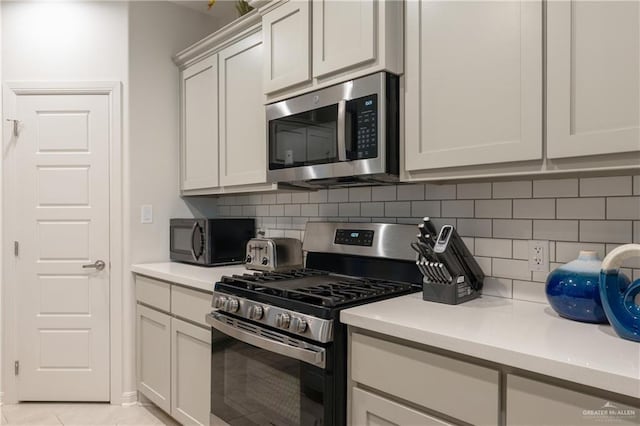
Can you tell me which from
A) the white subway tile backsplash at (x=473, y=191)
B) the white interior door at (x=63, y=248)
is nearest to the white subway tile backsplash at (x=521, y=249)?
the white subway tile backsplash at (x=473, y=191)

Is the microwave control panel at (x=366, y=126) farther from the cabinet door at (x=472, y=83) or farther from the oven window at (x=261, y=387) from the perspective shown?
the oven window at (x=261, y=387)

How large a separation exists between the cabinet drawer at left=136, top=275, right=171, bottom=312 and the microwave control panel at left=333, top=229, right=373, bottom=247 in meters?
1.01

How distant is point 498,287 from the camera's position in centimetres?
177

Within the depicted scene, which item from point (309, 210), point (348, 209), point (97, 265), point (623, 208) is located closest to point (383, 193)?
point (348, 209)

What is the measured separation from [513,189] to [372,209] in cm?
70

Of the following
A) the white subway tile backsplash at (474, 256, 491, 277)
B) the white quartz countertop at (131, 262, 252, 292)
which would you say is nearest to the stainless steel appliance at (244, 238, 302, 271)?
the white quartz countertop at (131, 262, 252, 292)

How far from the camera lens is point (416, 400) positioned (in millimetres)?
1307

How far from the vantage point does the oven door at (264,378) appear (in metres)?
1.53

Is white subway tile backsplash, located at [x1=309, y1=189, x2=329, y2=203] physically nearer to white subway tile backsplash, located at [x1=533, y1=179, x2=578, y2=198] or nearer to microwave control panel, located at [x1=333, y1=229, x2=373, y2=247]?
microwave control panel, located at [x1=333, y1=229, x2=373, y2=247]

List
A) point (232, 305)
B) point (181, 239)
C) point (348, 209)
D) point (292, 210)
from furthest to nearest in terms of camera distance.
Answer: point (181, 239)
point (292, 210)
point (348, 209)
point (232, 305)

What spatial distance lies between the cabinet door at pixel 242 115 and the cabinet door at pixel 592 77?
4.68 ft

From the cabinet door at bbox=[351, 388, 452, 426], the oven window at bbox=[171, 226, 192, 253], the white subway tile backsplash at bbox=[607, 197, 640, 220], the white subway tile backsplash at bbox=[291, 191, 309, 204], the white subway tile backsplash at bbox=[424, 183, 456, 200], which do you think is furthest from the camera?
the oven window at bbox=[171, 226, 192, 253]

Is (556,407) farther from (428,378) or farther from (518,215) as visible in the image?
(518,215)

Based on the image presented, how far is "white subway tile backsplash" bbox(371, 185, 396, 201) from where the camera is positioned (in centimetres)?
214
